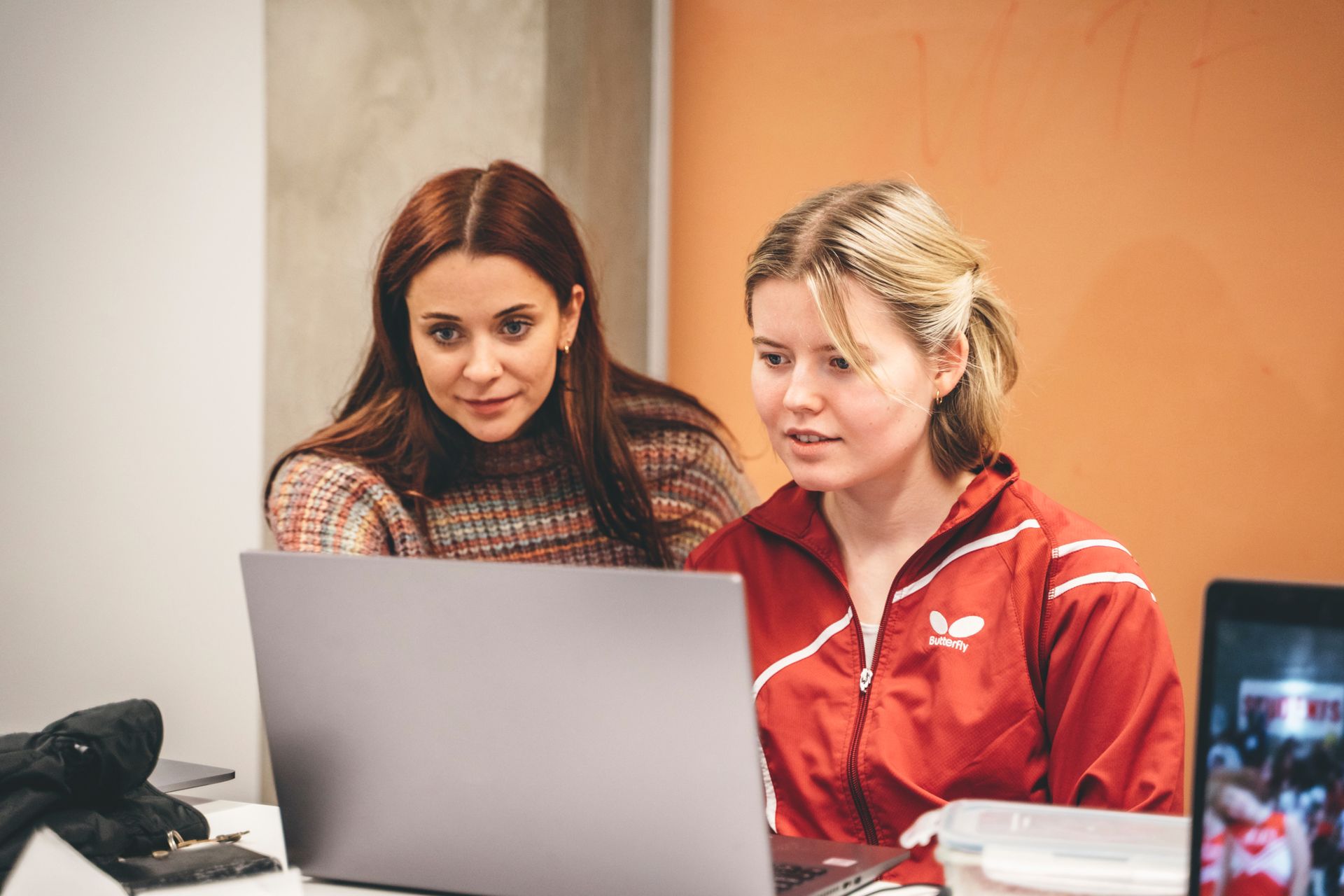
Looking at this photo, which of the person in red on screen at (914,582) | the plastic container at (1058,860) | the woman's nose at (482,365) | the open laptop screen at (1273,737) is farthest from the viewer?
the woman's nose at (482,365)

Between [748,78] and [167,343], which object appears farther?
[748,78]

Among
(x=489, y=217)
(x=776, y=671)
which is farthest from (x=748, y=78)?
(x=776, y=671)

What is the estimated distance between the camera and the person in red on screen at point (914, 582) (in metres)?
1.27

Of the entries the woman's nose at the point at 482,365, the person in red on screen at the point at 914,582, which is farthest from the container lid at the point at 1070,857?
the woman's nose at the point at 482,365

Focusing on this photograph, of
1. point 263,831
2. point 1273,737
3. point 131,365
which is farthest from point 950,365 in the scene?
point 131,365

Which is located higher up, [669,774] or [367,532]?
[367,532]

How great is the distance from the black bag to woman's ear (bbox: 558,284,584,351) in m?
0.90

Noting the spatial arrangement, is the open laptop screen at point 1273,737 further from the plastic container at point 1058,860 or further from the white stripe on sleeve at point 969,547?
the white stripe on sleeve at point 969,547

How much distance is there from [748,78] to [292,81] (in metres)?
0.95

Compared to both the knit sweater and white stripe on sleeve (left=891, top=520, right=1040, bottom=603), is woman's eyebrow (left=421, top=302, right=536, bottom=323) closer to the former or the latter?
the knit sweater

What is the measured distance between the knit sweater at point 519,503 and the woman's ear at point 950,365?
662mm

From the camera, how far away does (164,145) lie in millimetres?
2523

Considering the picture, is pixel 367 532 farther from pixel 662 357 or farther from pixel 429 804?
pixel 662 357

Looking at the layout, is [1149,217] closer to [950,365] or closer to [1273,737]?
[950,365]
